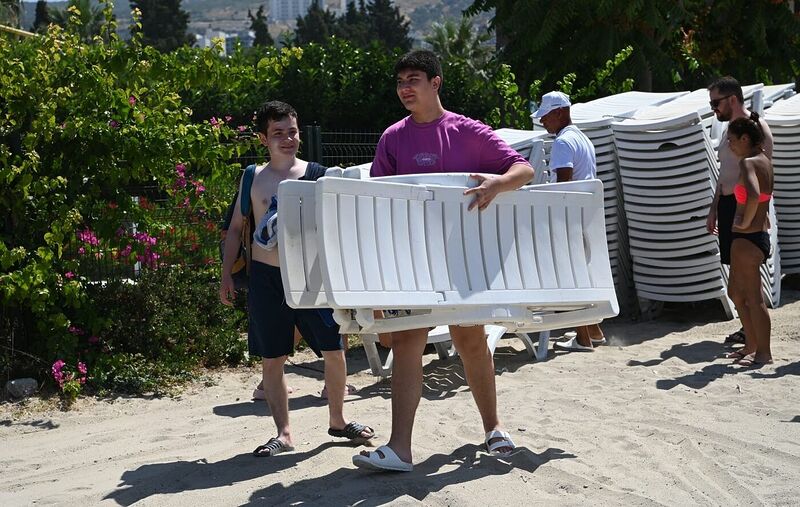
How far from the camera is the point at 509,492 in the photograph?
4.46 m

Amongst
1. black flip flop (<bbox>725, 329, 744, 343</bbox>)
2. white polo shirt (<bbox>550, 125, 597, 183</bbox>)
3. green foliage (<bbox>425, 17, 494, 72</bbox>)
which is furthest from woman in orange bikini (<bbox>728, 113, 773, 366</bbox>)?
green foliage (<bbox>425, 17, 494, 72</bbox>)

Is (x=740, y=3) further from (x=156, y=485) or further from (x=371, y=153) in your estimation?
(x=156, y=485)

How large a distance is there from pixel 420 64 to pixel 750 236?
3423mm

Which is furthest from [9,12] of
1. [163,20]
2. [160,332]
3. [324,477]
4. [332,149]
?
[163,20]

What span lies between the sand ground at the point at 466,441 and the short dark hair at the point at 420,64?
1.76 metres

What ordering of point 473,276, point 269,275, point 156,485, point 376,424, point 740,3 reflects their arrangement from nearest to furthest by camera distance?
point 473,276
point 156,485
point 269,275
point 376,424
point 740,3

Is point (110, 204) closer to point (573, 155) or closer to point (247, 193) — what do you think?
point (247, 193)

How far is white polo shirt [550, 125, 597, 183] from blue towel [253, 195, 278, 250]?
2.92m

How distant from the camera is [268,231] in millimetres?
4992

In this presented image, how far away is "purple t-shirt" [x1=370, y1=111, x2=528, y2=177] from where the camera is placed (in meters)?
4.71

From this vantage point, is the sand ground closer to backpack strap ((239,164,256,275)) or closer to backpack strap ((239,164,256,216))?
backpack strap ((239,164,256,275))

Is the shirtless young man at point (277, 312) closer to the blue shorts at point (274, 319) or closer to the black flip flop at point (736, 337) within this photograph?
the blue shorts at point (274, 319)

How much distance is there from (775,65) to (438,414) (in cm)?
1318

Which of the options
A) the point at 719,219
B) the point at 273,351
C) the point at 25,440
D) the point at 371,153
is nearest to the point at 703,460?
the point at 273,351
